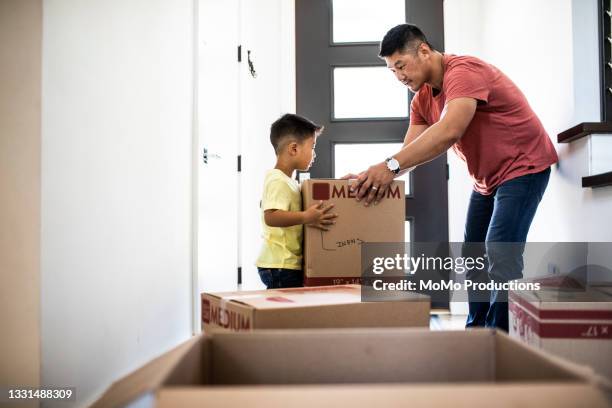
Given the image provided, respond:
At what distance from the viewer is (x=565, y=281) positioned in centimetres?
118

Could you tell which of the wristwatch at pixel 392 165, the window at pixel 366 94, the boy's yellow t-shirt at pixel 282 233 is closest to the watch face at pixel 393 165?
the wristwatch at pixel 392 165

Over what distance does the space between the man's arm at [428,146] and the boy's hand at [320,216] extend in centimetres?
10

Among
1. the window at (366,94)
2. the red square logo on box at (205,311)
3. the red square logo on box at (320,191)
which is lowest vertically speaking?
the red square logo on box at (205,311)

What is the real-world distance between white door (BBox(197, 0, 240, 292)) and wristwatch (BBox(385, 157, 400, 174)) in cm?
79

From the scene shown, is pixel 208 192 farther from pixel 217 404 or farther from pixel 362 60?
pixel 217 404

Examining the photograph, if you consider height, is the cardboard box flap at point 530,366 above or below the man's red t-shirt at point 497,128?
below

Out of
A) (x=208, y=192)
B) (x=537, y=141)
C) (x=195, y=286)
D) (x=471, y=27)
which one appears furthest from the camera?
(x=471, y=27)

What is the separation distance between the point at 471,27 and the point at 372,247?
201 cm

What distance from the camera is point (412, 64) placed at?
183 centimetres

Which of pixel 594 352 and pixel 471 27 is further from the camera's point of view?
pixel 471 27

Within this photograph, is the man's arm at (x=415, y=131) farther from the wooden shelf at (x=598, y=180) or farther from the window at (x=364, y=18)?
the window at (x=364, y=18)

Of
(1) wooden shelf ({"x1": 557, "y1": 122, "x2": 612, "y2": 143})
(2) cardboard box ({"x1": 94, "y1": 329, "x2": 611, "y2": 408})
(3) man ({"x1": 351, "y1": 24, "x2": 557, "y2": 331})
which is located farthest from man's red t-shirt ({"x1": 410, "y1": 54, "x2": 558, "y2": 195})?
(2) cardboard box ({"x1": 94, "y1": 329, "x2": 611, "y2": 408})

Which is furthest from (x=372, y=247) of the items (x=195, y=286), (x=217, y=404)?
(x=217, y=404)

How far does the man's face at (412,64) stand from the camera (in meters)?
1.83
